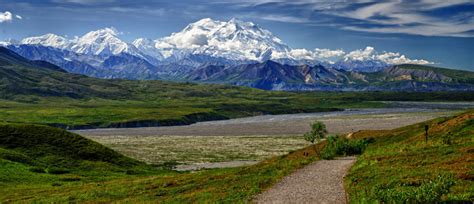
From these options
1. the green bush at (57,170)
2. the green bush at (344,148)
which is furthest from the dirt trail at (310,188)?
the green bush at (57,170)

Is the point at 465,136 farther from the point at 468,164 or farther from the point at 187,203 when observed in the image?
the point at 187,203

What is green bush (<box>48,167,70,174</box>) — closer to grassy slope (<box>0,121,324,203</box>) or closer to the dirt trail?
grassy slope (<box>0,121,324,203</box>)

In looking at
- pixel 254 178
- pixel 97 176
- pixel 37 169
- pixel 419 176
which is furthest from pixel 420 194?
pixel 37 169

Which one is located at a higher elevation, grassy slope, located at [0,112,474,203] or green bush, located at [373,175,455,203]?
green bush, located at [373,175,455,203]

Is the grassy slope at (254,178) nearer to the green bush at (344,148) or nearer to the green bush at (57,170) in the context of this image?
the green bush at (57,170)

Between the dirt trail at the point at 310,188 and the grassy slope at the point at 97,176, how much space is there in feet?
4.57

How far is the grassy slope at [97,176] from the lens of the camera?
1677 inches

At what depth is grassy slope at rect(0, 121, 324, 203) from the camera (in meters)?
42.6

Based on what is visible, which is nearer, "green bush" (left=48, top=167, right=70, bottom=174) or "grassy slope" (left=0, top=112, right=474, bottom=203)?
"grassy slope" (left=0, top=112, right=474, bottom=203)

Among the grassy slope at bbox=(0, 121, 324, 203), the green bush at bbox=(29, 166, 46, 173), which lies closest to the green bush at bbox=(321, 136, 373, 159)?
the grassy slope at bbox=(0, 121, 324, 203)

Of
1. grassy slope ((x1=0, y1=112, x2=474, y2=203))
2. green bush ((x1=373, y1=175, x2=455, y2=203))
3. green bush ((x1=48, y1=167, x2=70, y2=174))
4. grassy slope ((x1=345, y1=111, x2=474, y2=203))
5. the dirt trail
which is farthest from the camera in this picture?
green bush ((x1=48, y1=167, x2=70, y2=174))

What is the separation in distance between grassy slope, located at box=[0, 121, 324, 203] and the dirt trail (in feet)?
4.57

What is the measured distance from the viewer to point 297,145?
Result: 153 metres

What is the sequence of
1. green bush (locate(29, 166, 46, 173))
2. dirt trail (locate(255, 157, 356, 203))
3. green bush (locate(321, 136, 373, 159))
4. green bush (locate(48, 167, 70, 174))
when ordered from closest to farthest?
dirt trail (locate(255, 157, 356, 203))
green bush (locate(321, 136, 373, 159))
green bush (locate(29, 166, 46, 173))
green bush (locate(48, 167, 70, 174))
